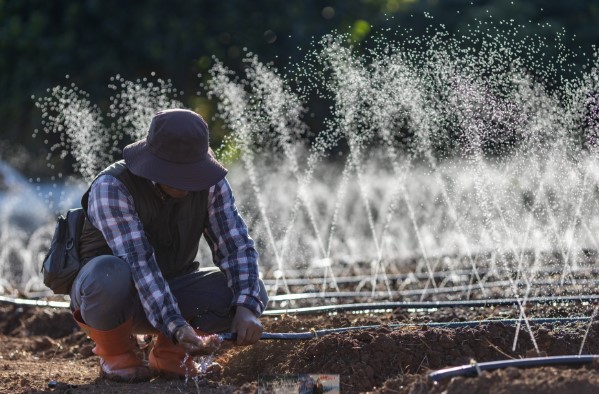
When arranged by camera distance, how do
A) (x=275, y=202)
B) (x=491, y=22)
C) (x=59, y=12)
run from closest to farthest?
1. (x=275, y=202)
2. (x=491, y=22)
3. (x=59, y=12)

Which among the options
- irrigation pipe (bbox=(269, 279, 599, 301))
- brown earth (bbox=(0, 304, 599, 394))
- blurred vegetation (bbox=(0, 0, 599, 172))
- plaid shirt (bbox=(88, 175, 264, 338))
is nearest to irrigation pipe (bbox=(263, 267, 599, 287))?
irrigation pipe (bbox=(269, 279, 599, 301))

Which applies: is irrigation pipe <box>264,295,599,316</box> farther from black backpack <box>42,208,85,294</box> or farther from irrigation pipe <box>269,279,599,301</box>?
black backpack <box>42,208,85,294</box>

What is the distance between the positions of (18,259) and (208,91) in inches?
196

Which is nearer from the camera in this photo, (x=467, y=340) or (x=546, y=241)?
(x=467, y=340)

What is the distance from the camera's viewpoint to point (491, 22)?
14.2 meters

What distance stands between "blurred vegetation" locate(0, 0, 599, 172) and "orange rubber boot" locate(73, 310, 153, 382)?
10.4 metres

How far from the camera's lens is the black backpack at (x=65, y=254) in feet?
14.6

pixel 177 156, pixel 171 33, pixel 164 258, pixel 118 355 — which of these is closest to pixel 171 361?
pixel 118 355

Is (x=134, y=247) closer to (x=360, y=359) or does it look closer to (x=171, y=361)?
(x=171, y=361)

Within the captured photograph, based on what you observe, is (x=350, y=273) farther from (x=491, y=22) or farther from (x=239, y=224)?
(x=491, y=22)

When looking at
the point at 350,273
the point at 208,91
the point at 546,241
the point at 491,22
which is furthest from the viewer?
the point at 208,91

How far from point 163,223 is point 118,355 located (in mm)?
603

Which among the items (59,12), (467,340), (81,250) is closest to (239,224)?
(81,250)

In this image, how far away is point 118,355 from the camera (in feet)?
14.7
